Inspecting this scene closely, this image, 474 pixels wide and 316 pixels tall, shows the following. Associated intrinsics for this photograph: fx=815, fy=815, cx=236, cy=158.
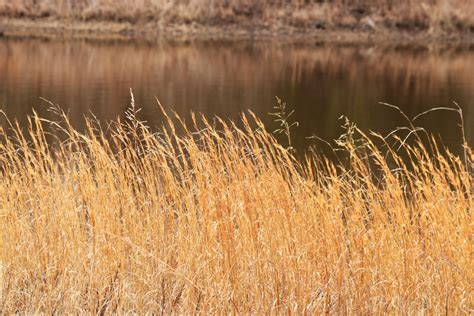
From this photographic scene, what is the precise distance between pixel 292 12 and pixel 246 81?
1572 centimetres

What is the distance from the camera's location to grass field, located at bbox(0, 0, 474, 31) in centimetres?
3931

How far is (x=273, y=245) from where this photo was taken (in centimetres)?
461

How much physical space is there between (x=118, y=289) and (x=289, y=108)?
16234 millimetres

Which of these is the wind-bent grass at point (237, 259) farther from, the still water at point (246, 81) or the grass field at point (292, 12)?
the grass field at point (292, 12)

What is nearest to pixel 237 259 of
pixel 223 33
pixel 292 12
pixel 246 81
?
pixel 246 81

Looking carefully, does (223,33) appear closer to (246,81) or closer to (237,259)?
(246,81)

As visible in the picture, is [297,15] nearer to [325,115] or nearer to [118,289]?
[325,115]

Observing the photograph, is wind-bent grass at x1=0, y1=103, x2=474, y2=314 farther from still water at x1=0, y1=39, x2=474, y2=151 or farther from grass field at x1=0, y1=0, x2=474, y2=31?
grass field at x1=0, y1=0, x2=474, y2=31

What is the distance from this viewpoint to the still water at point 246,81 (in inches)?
744

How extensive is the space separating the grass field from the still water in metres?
2.74

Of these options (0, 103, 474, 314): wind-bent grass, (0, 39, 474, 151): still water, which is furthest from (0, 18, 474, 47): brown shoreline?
(0, 103, 474, 314): wind-bent grass

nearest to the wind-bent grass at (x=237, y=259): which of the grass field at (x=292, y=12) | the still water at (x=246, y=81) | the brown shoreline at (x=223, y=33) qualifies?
the still water at (x=246, y=81)

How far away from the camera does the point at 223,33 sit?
39938 mm

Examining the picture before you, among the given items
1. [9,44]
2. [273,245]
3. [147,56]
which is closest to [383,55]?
[147,56]
